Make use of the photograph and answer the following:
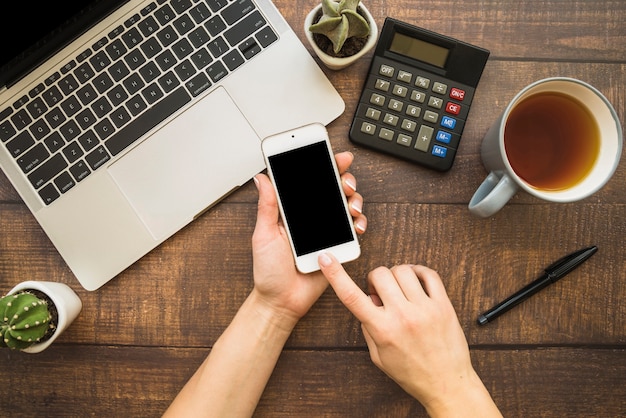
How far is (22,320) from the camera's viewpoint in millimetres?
631

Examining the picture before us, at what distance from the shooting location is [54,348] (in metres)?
0.74

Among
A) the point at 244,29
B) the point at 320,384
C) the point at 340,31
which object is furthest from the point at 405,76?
the point at 320,384

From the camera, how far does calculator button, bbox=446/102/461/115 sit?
0.70 m

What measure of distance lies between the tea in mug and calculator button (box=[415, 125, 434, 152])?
0.10m

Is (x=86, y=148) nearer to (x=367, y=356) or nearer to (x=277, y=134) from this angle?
(x=277, y=134)


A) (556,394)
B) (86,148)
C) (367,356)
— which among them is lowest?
(556,394)

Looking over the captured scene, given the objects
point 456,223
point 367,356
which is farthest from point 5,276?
point 456,223

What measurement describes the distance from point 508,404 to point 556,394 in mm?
72

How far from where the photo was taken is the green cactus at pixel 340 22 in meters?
0.62

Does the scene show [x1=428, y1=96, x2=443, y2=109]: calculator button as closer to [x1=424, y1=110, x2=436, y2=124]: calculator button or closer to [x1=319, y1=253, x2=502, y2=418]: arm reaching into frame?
[x1=424, y1=110, x2=436, y2=124]: calculator button

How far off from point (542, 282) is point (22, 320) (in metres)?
0.70

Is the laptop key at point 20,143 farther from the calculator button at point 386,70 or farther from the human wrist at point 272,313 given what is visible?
the calculator button at point 386,70

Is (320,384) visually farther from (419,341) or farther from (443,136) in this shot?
(443,136)

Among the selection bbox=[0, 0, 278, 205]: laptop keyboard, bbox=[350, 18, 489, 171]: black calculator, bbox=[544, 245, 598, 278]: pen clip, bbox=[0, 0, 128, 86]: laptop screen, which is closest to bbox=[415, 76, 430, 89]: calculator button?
bbox=[350, 18, 489, 171]: black calculator
